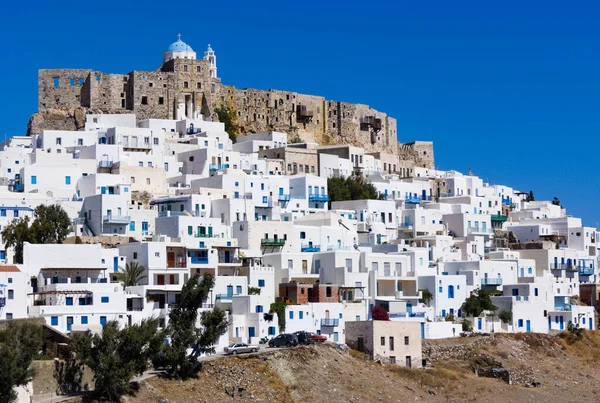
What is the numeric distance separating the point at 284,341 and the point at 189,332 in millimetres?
5870

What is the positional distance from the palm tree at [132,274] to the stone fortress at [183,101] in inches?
1254

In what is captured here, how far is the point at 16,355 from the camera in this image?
39906mm

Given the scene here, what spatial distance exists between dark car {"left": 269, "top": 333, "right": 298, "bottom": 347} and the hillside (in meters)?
0.80

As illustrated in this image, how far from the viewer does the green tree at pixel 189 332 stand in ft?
152

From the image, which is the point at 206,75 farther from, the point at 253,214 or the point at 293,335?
the point at 293,335

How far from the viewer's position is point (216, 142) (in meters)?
82.7

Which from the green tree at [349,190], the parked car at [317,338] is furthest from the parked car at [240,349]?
the green tree at [349,190]

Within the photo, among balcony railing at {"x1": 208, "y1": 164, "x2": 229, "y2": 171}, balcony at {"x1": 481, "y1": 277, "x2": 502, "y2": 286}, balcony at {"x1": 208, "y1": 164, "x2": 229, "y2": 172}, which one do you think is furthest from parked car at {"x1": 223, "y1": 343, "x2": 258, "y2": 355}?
balcony railing at {"x1": 208, "y1": 164, "x2": 229, "y2": 171}

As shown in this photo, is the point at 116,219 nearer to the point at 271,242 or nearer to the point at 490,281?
the point at 271,242

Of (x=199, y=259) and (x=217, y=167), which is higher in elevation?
(x=217, y=167)

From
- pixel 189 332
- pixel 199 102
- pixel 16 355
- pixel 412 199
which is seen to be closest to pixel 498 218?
pixel 412 199

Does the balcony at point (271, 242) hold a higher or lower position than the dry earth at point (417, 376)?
higher

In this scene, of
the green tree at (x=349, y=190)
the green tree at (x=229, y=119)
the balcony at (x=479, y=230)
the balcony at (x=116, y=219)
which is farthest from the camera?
the green tree at (x=229, y=119)

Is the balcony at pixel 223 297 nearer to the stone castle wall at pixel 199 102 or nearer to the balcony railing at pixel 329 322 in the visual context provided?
the balcony railing at pixel 329 322
